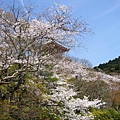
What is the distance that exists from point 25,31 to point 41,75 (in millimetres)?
1713

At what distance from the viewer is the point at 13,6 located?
685cm

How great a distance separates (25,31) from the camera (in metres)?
6.86

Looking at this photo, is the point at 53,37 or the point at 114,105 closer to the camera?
the point at 53,37

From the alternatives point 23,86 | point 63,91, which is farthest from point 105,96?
point 23,86

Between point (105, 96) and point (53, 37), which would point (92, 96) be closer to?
point (105, 96)

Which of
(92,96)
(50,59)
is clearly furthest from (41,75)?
(92,96)

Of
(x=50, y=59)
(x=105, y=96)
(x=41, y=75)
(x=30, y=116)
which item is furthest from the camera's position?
(x=105, y=96)

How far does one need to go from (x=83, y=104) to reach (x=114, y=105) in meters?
11.2

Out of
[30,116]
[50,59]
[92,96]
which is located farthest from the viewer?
[92,96]

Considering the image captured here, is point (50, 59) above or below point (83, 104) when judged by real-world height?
above

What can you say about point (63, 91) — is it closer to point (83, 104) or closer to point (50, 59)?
point (83, 104)

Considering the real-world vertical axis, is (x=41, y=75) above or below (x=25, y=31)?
below

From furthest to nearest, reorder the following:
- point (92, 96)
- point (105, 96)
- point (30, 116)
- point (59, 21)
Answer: point (105, 96) → point (92, 96) → point (59, 21) → point (30, 116)

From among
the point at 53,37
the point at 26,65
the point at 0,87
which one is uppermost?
the point at 53,37
